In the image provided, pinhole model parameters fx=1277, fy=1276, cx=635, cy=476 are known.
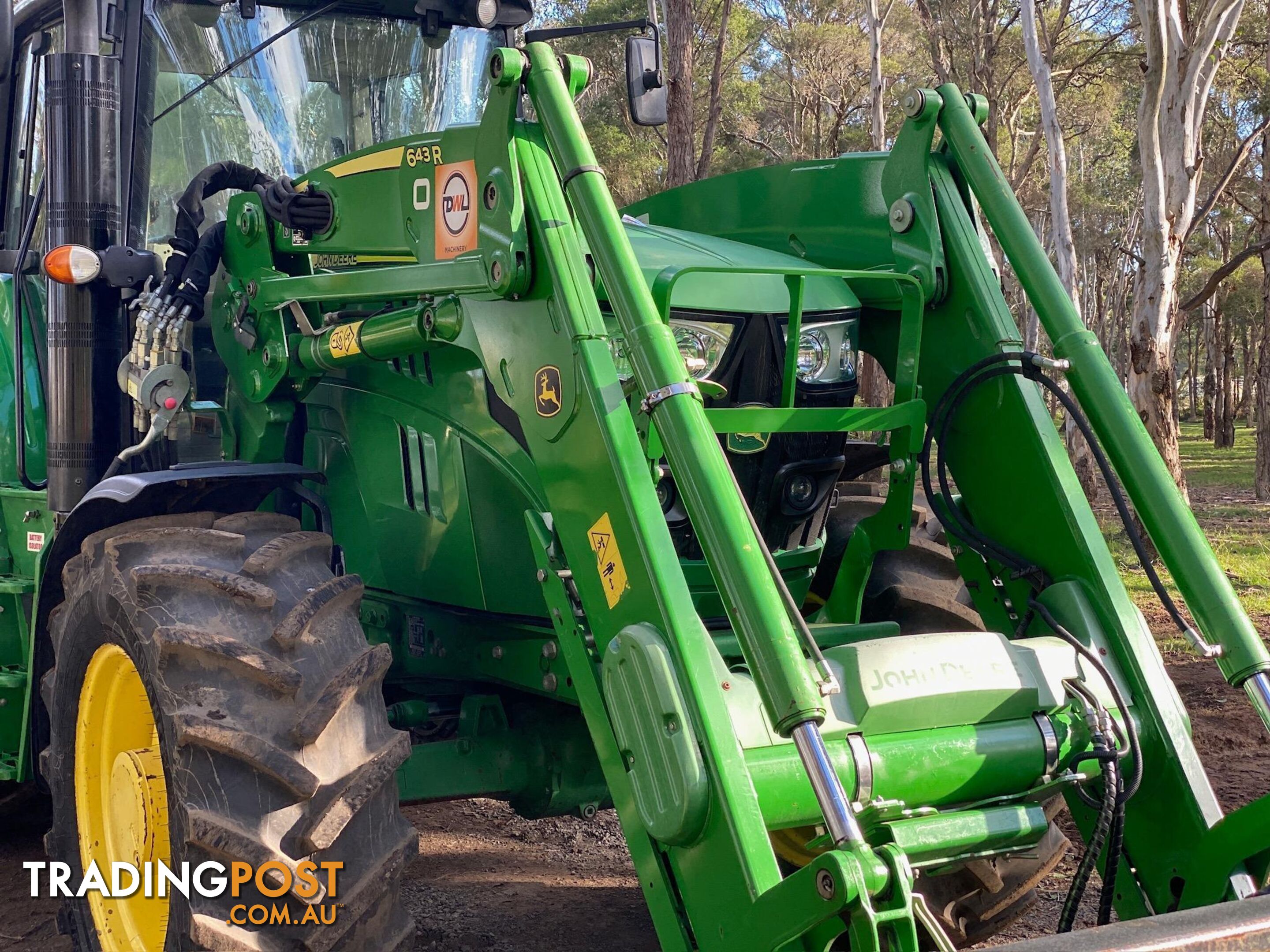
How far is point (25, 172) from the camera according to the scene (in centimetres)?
445

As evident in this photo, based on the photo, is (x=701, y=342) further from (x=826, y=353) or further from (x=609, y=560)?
(x=609, y=560)

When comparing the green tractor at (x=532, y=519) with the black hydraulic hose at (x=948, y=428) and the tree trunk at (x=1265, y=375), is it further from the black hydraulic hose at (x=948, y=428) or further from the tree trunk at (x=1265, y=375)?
the tree trunk at (x=1265, y=375)

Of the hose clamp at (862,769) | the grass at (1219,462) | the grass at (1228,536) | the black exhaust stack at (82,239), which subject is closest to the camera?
the hose clamp at (862,769)

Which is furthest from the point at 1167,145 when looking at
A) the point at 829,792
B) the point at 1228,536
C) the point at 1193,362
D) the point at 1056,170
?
the point at 1193,362

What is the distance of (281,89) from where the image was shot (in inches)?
165

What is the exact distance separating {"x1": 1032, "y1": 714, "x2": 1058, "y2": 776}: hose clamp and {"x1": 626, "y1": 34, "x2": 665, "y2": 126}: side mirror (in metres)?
2.27

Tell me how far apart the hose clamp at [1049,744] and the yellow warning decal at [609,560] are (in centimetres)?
98

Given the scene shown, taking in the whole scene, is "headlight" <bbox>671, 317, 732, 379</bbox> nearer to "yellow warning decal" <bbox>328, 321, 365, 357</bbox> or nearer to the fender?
"yellow warning decal" <bbox>328, 321, 365, 357</bbox>

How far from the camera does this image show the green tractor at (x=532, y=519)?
253 centimetres

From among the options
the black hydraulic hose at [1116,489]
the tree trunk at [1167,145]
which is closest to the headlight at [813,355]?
the black hydraulic hose at [1116,489]

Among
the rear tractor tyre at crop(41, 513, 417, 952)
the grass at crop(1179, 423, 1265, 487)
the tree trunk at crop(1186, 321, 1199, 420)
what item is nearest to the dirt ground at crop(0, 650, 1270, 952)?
the rear tractor tyre at crop(41, 513, 417, 952)

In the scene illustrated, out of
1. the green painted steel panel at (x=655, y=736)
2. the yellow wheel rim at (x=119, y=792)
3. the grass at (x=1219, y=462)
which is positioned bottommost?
the grass at (x=1219, y=462)

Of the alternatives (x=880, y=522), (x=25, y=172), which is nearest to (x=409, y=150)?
(x=880, y=522)

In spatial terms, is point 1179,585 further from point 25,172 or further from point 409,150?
point 25,172
